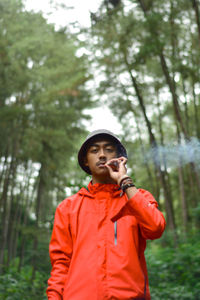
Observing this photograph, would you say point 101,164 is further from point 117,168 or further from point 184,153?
point 184,153

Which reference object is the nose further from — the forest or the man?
the forest

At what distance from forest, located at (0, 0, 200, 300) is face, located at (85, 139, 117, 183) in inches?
92.8

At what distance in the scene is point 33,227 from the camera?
6391 mm

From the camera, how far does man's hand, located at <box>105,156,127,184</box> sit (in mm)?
1523

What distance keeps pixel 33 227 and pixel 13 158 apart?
8.35 feet

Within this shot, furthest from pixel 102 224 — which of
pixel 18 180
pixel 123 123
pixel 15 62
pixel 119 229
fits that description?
pixel 18 180

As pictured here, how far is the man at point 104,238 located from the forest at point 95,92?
8.03 feet

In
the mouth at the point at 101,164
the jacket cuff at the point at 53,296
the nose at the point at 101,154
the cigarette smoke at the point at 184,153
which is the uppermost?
the cigarette smoke at the point at 184,153

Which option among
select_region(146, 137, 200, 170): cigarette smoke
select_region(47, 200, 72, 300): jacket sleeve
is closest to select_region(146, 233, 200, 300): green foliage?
select_region(146, 137, 200, 170): cigarette smoke

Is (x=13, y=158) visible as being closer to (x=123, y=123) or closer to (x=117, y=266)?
(x=123, y=123)

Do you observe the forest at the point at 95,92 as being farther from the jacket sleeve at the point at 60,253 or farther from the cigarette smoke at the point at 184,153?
the jacket sleeve at the point at 60,253

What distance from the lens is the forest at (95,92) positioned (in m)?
5.30

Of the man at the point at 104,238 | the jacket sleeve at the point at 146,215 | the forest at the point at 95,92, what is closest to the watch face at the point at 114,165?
the man at the point at 104,238

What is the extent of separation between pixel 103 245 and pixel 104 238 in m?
0.03
